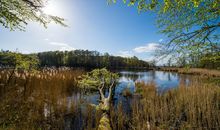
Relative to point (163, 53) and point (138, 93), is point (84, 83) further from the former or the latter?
point (163, 53)

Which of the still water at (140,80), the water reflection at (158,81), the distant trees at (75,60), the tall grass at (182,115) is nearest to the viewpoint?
the tall grass at (182,115)

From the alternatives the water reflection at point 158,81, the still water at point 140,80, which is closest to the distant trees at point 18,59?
the still water at point 140,80

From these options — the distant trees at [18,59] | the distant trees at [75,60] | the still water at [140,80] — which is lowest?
the still water at [140,80]

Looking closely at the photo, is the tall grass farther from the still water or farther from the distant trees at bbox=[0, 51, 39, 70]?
the distant trees at bbox=[0, 51, 39, 70]

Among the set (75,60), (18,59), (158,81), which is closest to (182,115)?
(18,59)

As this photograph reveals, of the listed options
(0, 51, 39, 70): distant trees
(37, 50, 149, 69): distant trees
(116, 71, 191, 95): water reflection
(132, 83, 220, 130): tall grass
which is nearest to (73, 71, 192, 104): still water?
(116, 71, 191, 95): water reflection

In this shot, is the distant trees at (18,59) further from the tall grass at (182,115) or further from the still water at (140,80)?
the tall grass at (182,115)

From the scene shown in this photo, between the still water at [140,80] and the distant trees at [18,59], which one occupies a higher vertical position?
the distant trees at [18,59]

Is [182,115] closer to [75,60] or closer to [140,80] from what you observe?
[140,80]

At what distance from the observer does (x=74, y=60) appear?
6159 centimetres

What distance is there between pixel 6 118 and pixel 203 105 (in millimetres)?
6435

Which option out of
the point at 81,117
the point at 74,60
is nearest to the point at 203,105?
the point at 81,117

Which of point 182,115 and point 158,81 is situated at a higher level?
point 158,81

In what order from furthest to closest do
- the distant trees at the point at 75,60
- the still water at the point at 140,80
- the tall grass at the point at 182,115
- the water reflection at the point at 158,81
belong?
the distant trees at the point at 75,60, the water reflection at the point at 158,81, the still water at the point at 140,80, the tall grass at the point at 182,115
